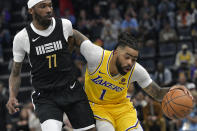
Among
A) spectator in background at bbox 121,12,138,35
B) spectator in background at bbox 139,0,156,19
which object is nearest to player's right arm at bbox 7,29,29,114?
spectator in background at bbox 121,12,138,35

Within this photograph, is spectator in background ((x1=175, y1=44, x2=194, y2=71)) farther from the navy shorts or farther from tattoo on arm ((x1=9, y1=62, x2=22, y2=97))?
tattoo on arm ((x1=9, y1=62, x2=22, y2=97))

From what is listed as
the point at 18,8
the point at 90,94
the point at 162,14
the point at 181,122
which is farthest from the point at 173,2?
the point at 90,94

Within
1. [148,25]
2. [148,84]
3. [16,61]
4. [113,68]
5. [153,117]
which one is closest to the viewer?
[16,61]

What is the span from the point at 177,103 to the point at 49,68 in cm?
174

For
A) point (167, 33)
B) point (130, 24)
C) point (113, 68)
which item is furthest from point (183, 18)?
point (113, 68)

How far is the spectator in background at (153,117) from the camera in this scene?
9.92m

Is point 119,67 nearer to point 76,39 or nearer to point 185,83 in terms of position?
point 76,39

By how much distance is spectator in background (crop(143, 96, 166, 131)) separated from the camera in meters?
9.92

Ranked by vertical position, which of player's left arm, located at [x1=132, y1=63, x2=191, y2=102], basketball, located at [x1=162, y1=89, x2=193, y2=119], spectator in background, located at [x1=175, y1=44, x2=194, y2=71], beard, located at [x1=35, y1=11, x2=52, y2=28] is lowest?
spectator in background, located at [x1=175, y1=44, x2=194, y2=71]

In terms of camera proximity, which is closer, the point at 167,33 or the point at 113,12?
the point at 167,33

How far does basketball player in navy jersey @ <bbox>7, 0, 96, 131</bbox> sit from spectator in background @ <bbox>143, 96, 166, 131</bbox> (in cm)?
529

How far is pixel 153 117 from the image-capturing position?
391 inches

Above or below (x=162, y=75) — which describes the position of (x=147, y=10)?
above

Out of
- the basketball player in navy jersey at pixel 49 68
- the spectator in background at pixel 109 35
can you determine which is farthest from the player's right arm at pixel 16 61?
the spectator in background at pixel 109 35
